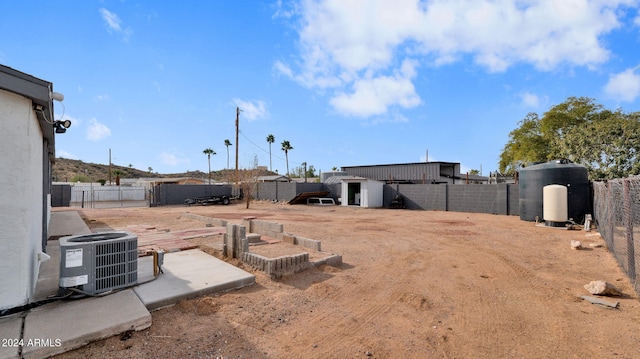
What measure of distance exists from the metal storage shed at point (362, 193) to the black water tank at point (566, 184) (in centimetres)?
1113

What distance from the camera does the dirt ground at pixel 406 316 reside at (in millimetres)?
3238

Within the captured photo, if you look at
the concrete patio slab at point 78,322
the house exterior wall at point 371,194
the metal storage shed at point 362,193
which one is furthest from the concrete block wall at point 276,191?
the concrete patio slab at point 78,322

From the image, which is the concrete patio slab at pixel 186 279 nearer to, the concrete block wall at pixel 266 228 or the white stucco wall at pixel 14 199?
the white stucco wall at pixel 14 199

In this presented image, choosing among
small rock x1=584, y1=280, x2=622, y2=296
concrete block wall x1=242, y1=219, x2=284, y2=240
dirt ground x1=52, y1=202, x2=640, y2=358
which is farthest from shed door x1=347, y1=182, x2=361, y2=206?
small rock x1=584, y1=280, x2=622, y2=296

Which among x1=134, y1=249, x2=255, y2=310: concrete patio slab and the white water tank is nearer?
x1=134, y1=249, x2=255, y2=310: concrete patio slab

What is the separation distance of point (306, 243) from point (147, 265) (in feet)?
11.8

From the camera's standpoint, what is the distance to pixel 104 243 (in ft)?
13.2

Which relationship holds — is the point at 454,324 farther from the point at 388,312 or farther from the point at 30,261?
the point at 30,261

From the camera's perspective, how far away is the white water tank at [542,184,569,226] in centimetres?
1206

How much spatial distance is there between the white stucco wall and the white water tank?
15.4 meters

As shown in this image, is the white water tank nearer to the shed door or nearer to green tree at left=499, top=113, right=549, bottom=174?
the shed door

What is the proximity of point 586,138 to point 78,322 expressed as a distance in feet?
90.8

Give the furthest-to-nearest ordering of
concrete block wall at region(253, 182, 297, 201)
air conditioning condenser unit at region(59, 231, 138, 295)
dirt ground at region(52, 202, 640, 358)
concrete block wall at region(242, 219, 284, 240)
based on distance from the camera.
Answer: concrete block wall at region(253, 182, 297, 201), concrete block wall at region(242, 219, 284, 240), air conditioning condenser unit at region(59, 231, 138, 295), dirt ground at region(52, 202, 640, 358)

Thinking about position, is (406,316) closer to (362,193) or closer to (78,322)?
(78,322)
